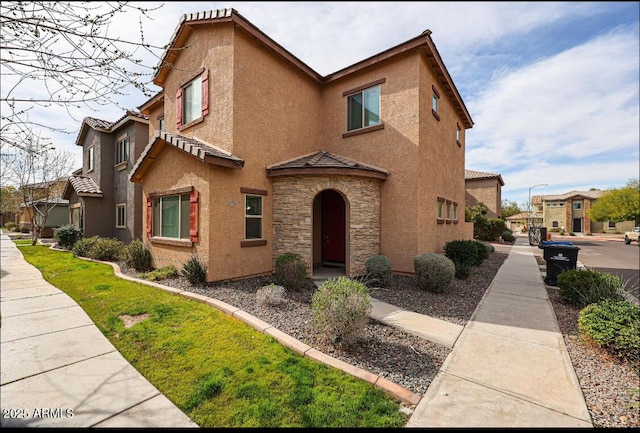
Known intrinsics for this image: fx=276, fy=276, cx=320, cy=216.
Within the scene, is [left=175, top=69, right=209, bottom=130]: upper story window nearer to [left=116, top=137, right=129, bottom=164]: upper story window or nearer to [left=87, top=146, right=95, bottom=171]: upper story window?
[left=116, top=137, right=129, bottom=164]: upper story window

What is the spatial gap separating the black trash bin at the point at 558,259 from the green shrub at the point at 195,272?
1180 cm

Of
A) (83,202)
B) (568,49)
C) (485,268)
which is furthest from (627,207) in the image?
(83,202)

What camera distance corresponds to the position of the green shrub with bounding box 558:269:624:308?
6473 millimetres

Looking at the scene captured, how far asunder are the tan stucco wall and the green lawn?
119 feet

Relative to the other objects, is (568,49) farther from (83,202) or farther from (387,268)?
(83,202)

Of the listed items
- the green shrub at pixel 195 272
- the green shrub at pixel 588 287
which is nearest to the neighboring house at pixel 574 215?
the green shrub at pixel 588 287

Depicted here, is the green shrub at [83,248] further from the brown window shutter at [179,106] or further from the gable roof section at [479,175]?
the gable roof section at [479,175]

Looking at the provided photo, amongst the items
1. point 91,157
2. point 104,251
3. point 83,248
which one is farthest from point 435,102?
point 91,157

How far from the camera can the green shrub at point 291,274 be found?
8.12 meters

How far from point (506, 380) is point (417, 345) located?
4.59ft

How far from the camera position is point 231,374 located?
375cm

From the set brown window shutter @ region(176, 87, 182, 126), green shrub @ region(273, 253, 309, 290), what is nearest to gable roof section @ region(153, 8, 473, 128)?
brown window shutter @ region(176, 87, 182, 126)

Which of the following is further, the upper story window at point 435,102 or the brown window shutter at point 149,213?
the upper story window at point 435,102

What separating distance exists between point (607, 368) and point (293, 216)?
7.91 meters
